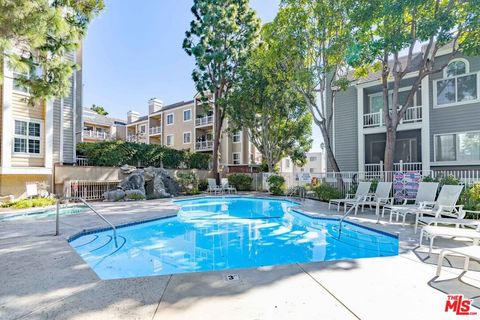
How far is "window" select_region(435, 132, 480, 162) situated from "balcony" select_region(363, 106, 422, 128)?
1412 millimetres

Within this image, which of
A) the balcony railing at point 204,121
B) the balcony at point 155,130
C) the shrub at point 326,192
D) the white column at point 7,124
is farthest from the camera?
the balcony at point 155,130

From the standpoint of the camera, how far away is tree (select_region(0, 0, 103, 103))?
532 cm

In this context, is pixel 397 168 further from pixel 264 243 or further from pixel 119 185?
pixel 119 185

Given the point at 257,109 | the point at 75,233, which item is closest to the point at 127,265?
the point at 75,233

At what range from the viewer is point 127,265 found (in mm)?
5094

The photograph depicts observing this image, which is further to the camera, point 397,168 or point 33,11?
point 397,168

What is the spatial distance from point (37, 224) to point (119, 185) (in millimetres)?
7489

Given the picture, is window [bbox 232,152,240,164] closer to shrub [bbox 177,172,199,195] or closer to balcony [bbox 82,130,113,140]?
shrub [bbox 177,172,199,195]

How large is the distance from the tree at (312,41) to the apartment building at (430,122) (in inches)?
76.8

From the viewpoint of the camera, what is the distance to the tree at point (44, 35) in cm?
532

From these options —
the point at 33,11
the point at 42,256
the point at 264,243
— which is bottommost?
the point at 264,243

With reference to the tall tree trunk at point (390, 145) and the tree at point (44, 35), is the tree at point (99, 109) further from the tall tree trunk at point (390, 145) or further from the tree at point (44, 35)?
the tall tree trunk at point (390, 145)

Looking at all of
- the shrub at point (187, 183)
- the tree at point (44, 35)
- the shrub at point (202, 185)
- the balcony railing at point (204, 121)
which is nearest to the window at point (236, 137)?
the balcony railing at point (204, 121)

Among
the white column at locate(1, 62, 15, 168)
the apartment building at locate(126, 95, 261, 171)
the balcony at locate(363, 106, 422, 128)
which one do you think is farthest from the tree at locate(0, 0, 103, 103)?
the apartment building at locate(126, 95, 261, 171)
